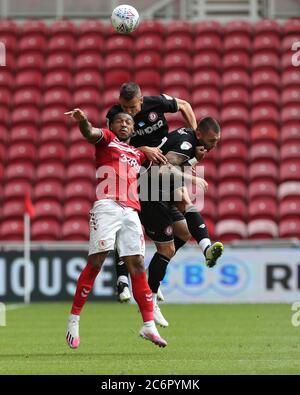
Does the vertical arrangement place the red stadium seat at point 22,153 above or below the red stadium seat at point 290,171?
above

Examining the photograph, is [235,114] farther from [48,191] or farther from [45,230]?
[45,230]

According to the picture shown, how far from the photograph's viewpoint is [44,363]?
25.7ft

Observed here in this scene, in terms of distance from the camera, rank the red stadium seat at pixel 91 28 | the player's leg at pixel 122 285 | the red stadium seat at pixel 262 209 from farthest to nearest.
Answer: the red stadium seat at pixel 91 28
the red stadium seat at pixel 262 209
the player's leg at pixel 122 285

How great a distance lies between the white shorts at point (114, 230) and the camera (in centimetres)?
857

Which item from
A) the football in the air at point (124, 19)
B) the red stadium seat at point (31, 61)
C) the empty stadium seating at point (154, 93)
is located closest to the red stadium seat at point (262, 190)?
the empty stadium seating at point (154, 93)

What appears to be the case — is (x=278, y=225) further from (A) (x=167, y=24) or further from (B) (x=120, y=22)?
(B) (x=120, y=22)

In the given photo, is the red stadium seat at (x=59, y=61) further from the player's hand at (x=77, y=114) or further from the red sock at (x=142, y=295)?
the player's hand at (x=77, y=114)

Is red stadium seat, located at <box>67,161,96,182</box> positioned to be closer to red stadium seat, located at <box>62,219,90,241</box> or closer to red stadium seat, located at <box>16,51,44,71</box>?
red stadium seat, located at <box>62,219,90,241</box>

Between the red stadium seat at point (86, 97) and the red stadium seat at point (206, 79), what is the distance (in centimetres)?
175

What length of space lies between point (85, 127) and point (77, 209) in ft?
33.6

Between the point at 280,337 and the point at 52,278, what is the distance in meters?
7.21

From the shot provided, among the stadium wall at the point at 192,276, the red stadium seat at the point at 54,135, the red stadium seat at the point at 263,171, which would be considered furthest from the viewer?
the red stadium seat at the point at 54,135

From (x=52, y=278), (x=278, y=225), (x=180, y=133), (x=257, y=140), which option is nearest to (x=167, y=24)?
(x=257, y=140)

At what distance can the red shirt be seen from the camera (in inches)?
341
